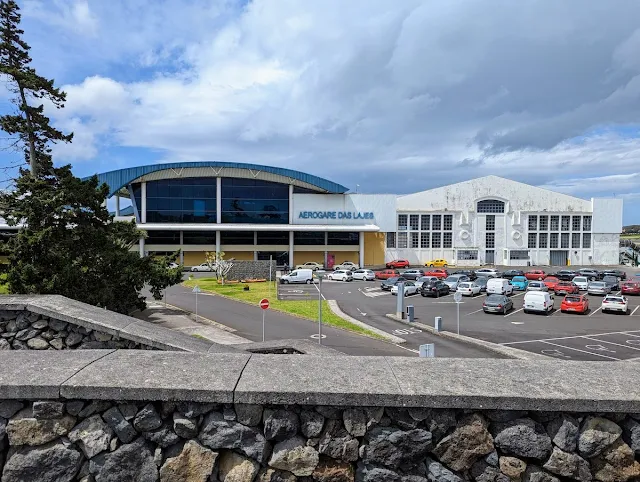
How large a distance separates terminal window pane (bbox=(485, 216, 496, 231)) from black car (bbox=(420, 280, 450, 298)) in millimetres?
33800

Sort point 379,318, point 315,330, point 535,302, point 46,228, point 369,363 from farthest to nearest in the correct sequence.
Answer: point 535,302
point 379,318
point 315,330
point 46,228
point 369,363

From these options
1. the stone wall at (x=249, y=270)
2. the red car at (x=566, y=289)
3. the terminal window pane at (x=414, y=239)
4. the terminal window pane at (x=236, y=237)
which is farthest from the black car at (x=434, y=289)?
the terminal window pane at (x=236, y=237)

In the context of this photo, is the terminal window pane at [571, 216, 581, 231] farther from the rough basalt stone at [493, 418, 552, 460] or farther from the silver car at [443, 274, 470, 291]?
the rough basalt stone at [493, 418, 552, 460]

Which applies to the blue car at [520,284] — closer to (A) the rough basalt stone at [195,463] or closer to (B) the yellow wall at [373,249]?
(B) the yellow wall at [373,249]

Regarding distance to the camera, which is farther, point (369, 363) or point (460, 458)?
point (369, 363)

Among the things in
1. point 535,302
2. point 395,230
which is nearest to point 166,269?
point 535,302

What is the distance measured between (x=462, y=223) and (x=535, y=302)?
39658 mm

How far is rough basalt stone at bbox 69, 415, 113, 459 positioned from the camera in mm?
→ 2475

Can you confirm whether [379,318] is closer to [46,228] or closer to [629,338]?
[629,338]

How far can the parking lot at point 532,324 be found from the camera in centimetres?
1878

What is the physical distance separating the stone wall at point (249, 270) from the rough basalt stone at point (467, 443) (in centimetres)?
4406

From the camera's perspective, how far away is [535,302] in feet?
90.5

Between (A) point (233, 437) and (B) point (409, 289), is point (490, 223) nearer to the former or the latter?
(B) point (409, 289)

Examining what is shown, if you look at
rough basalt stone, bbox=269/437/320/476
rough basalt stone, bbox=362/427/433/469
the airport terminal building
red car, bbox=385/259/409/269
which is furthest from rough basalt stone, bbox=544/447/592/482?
red car, bbox=385/259/409/269
